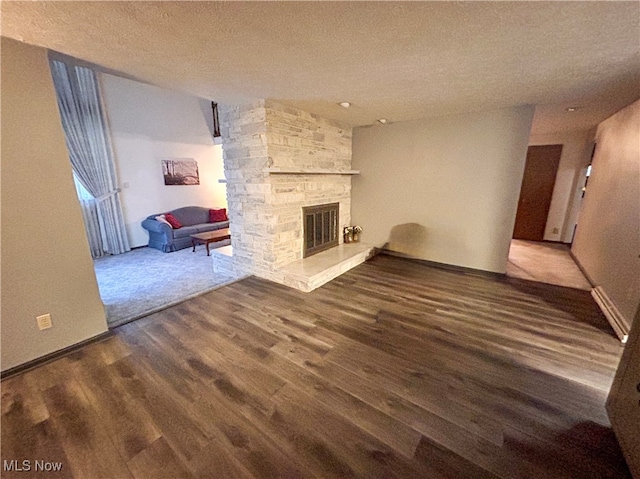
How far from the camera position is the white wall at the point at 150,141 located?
16.1 ft

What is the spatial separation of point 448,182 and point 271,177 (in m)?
2.63

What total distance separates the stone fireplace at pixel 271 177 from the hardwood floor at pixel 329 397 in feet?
3.32

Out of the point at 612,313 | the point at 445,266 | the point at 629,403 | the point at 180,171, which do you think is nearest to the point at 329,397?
the point at 629,403

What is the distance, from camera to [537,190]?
17.3ft

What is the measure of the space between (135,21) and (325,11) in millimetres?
1081

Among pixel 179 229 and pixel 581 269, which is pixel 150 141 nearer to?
pixel 179 229

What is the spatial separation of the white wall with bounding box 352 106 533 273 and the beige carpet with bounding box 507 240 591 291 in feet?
1.61

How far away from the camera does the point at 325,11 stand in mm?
1354

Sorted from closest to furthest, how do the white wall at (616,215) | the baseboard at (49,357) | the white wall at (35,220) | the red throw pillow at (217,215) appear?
1. the white wall at (35,220)
2. the baseboard at (49,357)
3. the white wall at (616,215)
4. the red throw pillow at (217,215)

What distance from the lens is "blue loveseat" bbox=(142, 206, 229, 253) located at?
5.02 meters

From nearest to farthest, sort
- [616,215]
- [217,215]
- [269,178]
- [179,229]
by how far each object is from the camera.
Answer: [616,215], [269,178], [179,229], [217,215]

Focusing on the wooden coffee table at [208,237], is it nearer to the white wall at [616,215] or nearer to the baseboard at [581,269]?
the white wall at [616,215]

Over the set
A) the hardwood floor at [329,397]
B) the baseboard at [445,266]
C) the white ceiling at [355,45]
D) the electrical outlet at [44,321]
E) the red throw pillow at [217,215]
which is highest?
the white ceiling at [355,45]

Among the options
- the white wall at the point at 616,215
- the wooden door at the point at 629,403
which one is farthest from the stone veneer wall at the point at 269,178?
the white wall at the point at 616,215
